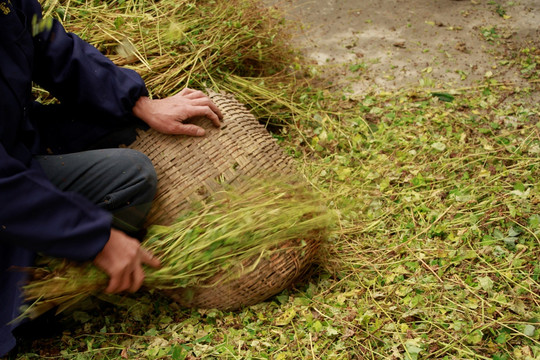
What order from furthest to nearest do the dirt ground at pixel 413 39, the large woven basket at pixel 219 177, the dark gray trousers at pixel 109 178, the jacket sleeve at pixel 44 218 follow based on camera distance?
the dirt ground at pixel 413 39 < the large woven basket at pixel 219 177 < the dark gray trousers at pixel 109 178 < the jacket sleeve at pixel 44 218

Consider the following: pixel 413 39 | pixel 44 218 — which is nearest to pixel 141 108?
pixel 44 218

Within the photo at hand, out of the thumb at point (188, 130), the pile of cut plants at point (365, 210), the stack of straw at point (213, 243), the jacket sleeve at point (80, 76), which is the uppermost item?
the jacket sleeve at point (80, 76)

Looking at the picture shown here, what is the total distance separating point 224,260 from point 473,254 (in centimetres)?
104

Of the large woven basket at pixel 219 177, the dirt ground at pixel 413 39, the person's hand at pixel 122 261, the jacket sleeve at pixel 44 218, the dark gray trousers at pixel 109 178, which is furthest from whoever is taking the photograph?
the dirt ground at pixel 413 39

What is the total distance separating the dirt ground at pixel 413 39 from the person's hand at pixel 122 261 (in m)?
2.04

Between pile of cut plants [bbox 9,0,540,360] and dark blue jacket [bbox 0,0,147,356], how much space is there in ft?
A: 1.05

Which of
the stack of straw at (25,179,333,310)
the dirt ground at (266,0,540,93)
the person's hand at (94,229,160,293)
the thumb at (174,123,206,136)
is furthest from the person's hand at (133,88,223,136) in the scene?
the dirt ground at (266,0,540,93)

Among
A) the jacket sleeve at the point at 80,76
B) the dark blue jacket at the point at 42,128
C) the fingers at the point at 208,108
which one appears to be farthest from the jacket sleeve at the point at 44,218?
the fingers at the point at 208,108

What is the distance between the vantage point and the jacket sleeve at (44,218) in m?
1.34

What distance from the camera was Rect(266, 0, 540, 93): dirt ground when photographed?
121 inches

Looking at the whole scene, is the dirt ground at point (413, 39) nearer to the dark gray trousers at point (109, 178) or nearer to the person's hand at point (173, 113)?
the person's hand at point (173, 113)

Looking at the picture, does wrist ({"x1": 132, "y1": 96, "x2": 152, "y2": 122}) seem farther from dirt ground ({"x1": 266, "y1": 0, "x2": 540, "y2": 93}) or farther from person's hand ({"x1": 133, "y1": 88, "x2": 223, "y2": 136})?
dirt ground ({"x1": 266, "y1": 0, "x2": 540, "y2": 93})

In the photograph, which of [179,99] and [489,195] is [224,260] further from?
[489,195]

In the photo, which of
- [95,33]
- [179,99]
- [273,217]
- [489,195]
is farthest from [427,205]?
[95,33]
